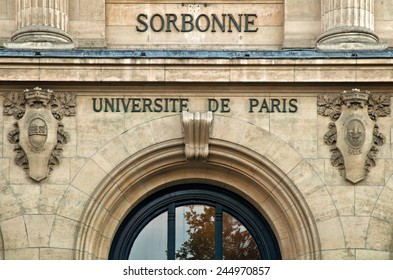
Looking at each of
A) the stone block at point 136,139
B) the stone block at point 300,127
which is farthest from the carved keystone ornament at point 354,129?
the stone block at point 136,139

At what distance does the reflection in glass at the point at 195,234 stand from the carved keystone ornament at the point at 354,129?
9.52 feet

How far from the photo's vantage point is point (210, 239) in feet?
87.8

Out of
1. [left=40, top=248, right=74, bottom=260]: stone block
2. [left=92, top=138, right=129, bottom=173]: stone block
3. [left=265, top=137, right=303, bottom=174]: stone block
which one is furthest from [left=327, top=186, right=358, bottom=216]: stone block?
[left=40, top=248, right=74, bottom=260]: stone block

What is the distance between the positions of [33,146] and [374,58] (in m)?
6.64

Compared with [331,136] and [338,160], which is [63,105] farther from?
[338,160]

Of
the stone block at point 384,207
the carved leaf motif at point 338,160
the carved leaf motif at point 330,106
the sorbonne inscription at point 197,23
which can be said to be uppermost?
the sorbonne inscription at point 197,23

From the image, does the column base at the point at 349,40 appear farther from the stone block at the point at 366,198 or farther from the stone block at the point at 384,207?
the stone block at the point at 384,207

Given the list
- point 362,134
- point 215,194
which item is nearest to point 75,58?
point 215,194

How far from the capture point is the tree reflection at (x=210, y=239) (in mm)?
26703

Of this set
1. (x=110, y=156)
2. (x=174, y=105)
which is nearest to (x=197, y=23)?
(x=174, y=105)

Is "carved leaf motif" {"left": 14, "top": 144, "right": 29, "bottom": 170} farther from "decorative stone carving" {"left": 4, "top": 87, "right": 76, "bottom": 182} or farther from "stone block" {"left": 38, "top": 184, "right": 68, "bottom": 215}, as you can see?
"stone block" {"left": 38, "top": 184, "right": 68, "bottom": 215}

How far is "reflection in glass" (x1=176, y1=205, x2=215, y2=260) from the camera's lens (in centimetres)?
2672

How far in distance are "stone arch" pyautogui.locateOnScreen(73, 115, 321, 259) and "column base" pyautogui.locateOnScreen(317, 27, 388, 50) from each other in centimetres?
212
